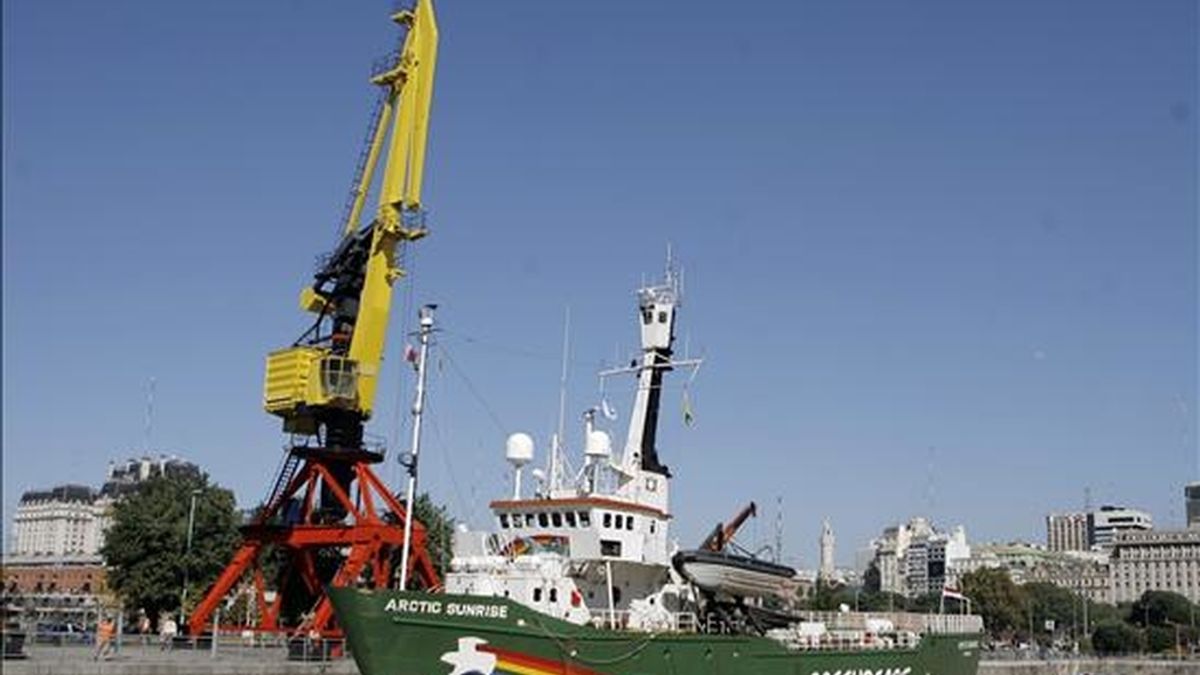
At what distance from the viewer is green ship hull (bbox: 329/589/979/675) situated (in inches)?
1014

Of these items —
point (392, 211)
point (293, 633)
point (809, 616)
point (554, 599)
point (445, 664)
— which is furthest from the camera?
point (392, 211)

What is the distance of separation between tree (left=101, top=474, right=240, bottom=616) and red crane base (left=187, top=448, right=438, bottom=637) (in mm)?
13612

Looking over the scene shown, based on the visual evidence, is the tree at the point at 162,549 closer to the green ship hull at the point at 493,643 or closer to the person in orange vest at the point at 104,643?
the person in orange vest at the point at 104,643

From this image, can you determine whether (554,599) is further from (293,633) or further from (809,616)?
(293,633)

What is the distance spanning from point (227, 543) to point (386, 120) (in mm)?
24656

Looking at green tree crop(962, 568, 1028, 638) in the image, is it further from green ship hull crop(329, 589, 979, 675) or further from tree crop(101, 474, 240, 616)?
green ship hull crop(329, 589, 979, 675)

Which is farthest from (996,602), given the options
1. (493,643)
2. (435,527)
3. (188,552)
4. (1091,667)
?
(493,643)

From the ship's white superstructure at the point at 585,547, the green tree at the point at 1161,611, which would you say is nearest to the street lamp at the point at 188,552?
the ship's white superstructure at the point at 585,547

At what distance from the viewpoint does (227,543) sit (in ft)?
204

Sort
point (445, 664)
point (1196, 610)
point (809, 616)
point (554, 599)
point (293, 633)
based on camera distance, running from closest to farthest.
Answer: point (445, 664) → point (554, 599) → point (809, 616) → point (293, 633) → point (1196, 610)

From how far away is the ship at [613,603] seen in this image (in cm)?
2622

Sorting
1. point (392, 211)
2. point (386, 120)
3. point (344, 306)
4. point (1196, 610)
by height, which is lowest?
point (1196, 610)

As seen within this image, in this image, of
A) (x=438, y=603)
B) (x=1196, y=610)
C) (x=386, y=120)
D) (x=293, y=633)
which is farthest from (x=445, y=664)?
(x=1196, y=610)

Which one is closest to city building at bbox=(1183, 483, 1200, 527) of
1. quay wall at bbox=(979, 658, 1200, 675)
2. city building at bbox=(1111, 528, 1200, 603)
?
city building at bbox=(1111, 528, 1200, 603)
